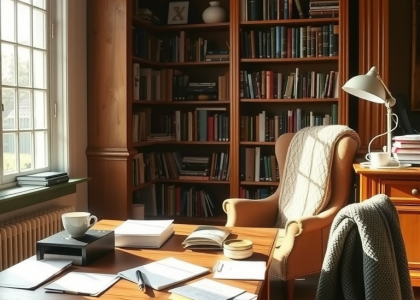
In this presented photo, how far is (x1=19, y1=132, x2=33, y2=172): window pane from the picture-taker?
10.2ft

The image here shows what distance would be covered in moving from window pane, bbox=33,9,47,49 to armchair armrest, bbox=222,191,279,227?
1.53 m

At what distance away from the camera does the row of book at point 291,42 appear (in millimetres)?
4070

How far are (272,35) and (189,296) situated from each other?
310 cm

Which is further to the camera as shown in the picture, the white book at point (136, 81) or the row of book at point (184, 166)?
the row of book at point (184, 166)

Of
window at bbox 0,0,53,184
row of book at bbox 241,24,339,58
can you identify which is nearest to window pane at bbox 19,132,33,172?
window at bbox 0,0,53,184

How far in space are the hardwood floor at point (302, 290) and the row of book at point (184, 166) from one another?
1.17m

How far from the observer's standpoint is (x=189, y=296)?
1.45 m

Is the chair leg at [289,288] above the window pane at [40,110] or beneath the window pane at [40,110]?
beneath

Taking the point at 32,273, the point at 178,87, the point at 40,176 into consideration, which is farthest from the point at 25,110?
the point at 32,273

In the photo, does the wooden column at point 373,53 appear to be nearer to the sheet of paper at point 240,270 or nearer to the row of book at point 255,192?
the row of book at point 255,192

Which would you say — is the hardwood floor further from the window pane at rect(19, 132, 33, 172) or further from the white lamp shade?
the window pane at rect(19, 132, 33, 172)

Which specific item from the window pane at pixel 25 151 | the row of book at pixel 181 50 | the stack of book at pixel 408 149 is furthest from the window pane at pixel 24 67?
the stack of book at pixel 408 149

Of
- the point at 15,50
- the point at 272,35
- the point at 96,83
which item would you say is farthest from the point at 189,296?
the point at 272,35

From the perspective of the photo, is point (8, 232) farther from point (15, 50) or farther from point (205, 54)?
point (205, 54)
